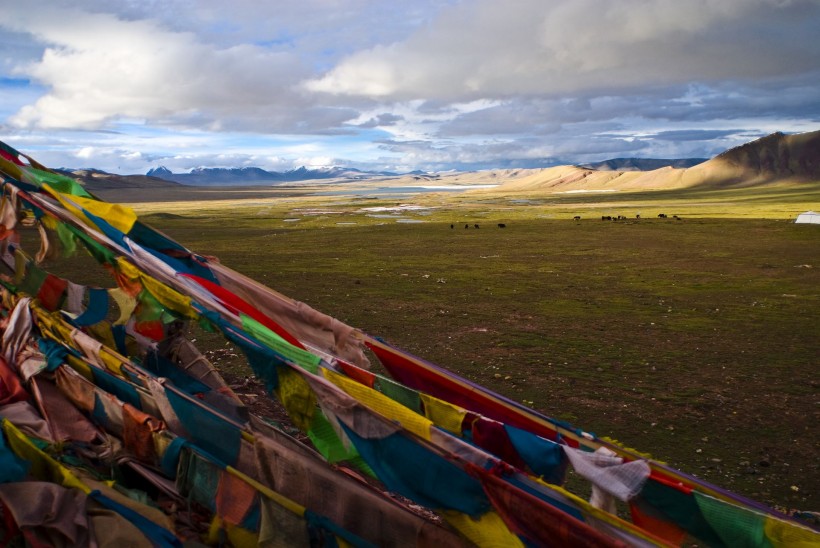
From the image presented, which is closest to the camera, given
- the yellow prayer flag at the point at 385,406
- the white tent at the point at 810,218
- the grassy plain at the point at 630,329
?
the yellow prayer flag at the point at 385,406

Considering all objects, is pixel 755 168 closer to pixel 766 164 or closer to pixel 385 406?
pixel 766 164

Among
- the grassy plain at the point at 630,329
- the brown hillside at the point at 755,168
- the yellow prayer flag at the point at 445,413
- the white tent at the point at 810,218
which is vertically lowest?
the grassy plain at the point at 630,329

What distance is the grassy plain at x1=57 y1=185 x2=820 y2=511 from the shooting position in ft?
28.7

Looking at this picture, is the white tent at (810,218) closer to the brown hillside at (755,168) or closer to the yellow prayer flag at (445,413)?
the yellow prayer flag at (445,413)

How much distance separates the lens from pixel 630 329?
1507cm

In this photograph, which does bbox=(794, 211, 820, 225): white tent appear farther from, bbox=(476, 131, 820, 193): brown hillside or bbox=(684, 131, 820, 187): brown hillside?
bbox=(684, 131, 820, 187): brown hillside

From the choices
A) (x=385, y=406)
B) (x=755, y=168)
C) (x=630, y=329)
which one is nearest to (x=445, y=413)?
(x=385, y=406)

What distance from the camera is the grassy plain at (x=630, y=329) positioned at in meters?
8.74

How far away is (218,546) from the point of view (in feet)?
14.7

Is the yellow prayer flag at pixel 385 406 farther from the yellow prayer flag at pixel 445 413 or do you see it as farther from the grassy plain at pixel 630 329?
the grassy plain at pixel 630 329

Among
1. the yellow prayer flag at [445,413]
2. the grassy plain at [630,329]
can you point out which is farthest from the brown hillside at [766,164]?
the yellow prayer flag at [445,413]

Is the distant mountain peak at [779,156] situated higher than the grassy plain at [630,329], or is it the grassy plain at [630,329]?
the distant mountain peak at [779,156]

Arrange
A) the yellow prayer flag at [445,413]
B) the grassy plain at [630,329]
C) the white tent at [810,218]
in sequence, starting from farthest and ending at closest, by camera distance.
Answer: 1. the white tent at [810,218]
2. the grassy plain at [630,329]
3. the yellow prayer flag at [445,413]

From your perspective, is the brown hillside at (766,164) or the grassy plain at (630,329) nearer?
the grassy plain at (630,329)
